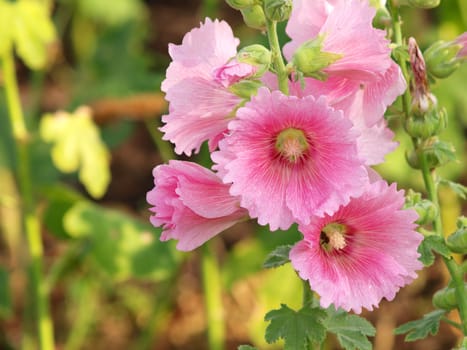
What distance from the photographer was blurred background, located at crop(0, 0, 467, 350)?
1.86 metres

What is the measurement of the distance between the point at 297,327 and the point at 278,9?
10.6 inches

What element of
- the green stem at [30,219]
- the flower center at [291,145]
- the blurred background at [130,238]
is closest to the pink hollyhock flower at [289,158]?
the flower center at [291,145]

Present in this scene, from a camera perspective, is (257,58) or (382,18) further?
(382,18)

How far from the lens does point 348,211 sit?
32.0 inches

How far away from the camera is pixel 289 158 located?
2.68 ft

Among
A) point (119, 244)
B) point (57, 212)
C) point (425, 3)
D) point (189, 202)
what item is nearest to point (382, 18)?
point (425, 3)

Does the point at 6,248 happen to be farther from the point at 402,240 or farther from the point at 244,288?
the point at 402,240

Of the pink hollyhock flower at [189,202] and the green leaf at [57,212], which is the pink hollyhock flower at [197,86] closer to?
the pink hollyhock flower at [189,202]

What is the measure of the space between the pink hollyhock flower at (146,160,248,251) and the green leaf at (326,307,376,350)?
0.46 feet

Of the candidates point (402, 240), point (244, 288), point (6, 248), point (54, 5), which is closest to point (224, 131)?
point (402, 240)

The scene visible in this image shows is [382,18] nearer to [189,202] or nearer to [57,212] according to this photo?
[189,202]

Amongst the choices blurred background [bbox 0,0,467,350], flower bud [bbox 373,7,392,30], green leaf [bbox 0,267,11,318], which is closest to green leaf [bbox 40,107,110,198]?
blurred background [bbox 0,0,467,350]

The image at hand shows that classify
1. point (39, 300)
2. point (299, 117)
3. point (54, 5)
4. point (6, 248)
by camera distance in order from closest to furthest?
point (299, 117)
point (39, 300)
point (6, 248)
point (54, 5)

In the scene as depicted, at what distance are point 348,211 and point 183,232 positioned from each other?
14 centimetres
